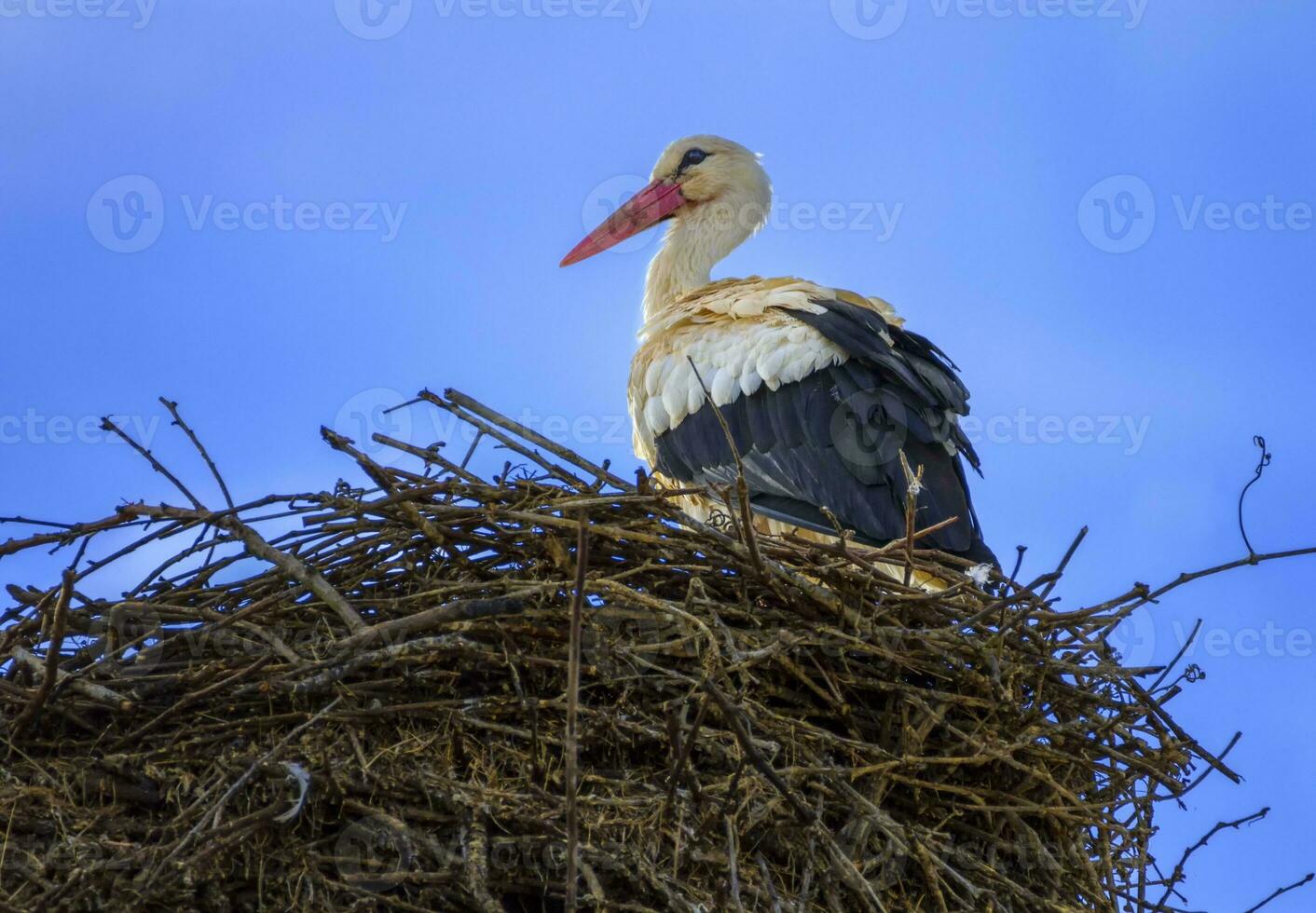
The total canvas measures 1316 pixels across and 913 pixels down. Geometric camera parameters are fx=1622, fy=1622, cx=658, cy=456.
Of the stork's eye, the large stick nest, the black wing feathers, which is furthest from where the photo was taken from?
the stork's eye

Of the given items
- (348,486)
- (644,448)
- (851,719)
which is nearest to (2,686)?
(348,486)

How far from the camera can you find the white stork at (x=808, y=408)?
438 cm

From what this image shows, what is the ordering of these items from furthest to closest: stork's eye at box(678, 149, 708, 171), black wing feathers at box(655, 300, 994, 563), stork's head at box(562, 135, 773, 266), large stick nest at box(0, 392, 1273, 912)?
stork's eye at box(678, 149, 708, 171)
stork's head at box(562, 135, 773, 266)
black wing feathers at box(655, 300, 994, 563)
large stick nest at box(0, 392, 1273, 912)

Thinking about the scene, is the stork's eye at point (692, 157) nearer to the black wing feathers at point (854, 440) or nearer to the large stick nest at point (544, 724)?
the black wing feathers at point (854, 440)

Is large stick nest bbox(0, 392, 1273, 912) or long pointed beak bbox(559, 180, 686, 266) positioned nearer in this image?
large stick nest bbox(0, 392, 1273, 912)

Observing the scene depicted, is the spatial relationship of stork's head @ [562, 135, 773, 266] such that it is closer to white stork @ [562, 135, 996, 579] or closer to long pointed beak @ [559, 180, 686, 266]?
long pointed beak @ [559, 180, 686, 266]

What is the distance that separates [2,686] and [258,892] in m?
0.70

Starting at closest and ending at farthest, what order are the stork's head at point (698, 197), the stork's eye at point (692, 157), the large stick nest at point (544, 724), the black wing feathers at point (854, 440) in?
the large stick nest at point (544, 724)
the black wing feathers at point (854, 440)
the stork's head at point (698, 197)
the stork's eye at point (692, 157)

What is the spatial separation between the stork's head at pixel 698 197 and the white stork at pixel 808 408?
0.79 metres

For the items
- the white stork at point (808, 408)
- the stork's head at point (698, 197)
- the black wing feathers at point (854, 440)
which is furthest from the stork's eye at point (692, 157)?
the black wing feathers at point (854, 440)

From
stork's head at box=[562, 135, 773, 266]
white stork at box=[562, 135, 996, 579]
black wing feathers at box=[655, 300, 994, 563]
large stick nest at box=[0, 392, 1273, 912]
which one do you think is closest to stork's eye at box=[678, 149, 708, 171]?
stork's head at box=[562, 135, 773, 266]

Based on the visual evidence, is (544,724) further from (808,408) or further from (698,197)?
(698,197)

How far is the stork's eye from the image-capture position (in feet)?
19.7

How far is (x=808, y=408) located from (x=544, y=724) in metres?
1.78
